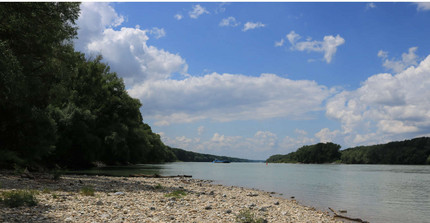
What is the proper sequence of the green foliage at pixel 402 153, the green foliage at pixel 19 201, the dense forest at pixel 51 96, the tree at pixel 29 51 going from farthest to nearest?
the green foliage at pixel 402 153 < the dense forest at pixel 51 96 < the tree at pixel 29 51 < the green foliage at pixel 19 201

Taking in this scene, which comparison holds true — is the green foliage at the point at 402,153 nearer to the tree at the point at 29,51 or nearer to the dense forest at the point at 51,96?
the dense forest at the point at 51,96

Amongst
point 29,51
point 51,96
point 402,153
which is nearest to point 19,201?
point 29,51

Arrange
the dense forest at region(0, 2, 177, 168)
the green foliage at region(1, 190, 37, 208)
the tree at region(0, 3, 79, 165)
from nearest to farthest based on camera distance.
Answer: the green foliage at region(1, 190, 37, 208)
the tree at region(0, 3, 79, 165)
the dense forest at region(0, 2, 177, 168)

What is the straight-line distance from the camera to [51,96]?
25.5 meters

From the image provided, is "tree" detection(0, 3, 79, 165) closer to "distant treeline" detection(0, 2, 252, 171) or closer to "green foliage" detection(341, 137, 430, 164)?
"distant treeline" detection(0, 2, 252, 171)

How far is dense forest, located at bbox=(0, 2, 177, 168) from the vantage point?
16.3m

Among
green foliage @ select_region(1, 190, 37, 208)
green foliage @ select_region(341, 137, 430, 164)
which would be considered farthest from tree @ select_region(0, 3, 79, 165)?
green foliage @ select_region(341, 137, 430, 164)

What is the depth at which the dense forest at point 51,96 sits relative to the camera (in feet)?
53.6

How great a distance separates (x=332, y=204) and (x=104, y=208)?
52.4ft

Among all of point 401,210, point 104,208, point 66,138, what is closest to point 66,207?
point 104,208

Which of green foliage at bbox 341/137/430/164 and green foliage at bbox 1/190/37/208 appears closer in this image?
green foliage at bbox 1/190/37/208

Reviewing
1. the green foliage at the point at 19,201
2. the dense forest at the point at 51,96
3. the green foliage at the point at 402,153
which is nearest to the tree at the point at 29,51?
the dense forest at the point at 51,96

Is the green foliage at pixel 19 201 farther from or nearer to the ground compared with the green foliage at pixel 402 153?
nearer to the ground

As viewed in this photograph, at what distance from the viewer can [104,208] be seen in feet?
40.9
